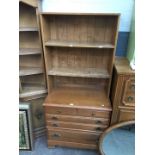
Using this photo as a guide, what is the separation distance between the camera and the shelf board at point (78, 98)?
66.2 inches

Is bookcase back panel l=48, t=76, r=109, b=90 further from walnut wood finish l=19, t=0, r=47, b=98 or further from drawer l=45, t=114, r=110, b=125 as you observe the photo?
drawer l=45, t=114, r=110, b=125

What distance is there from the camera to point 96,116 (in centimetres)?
169

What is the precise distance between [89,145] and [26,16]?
67.3 inches

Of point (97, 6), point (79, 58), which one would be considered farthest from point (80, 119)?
point (97, 6)

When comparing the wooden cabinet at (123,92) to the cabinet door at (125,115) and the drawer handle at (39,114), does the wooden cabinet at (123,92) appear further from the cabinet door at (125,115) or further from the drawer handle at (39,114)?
the drawer handle at (39,114)

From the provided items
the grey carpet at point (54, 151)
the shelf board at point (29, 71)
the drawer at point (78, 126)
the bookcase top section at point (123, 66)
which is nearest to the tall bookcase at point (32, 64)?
the shelf board at point (29, 71)

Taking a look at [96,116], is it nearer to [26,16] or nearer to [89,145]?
[89,145]

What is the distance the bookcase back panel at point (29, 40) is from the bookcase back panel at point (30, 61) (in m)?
0.15

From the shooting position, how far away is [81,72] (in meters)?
1.84

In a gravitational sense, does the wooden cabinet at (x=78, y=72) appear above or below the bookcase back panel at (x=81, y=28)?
below

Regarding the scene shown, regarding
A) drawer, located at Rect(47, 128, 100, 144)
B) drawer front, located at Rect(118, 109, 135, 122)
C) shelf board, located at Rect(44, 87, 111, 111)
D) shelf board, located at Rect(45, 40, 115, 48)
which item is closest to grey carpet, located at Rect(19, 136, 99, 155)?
drawer, located at Rect(47, 128, 100, 144)
